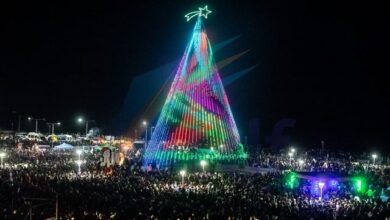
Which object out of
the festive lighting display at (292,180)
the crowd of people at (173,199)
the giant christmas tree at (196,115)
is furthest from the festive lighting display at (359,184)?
the giant christmas tree at (196,115)

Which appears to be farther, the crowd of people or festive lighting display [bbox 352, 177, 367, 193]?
festive lighting display [bbox 352, 177, 367, 193]

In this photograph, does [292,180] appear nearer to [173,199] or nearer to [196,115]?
[196,115]

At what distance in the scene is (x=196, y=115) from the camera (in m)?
37.0

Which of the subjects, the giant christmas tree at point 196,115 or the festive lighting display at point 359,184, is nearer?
the festive lighting display at point 359,184

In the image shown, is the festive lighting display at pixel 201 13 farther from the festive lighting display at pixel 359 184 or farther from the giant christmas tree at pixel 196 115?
the festive lighting display at pixel 359 184

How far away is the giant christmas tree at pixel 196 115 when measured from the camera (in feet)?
120

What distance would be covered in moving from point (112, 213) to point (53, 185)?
24.5 feet

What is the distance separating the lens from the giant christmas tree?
36.7 meters

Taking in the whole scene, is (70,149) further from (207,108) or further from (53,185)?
(53,185)

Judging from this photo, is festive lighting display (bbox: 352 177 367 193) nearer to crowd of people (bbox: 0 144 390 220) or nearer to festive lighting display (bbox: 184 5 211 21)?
crowd of people (bbox: 0 144 390 220)

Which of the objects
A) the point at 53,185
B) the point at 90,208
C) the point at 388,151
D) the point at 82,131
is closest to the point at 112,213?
the point at 90,208

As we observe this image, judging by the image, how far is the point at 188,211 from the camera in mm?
17812

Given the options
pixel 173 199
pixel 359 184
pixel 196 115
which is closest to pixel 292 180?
pixel 359 184

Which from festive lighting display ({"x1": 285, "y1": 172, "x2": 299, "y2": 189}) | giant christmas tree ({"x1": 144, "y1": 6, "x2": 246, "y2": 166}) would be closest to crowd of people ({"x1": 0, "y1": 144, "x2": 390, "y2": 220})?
festive lighting display ({"x1": 285, "y1": 172, "x2": 299, "y2": 189})
